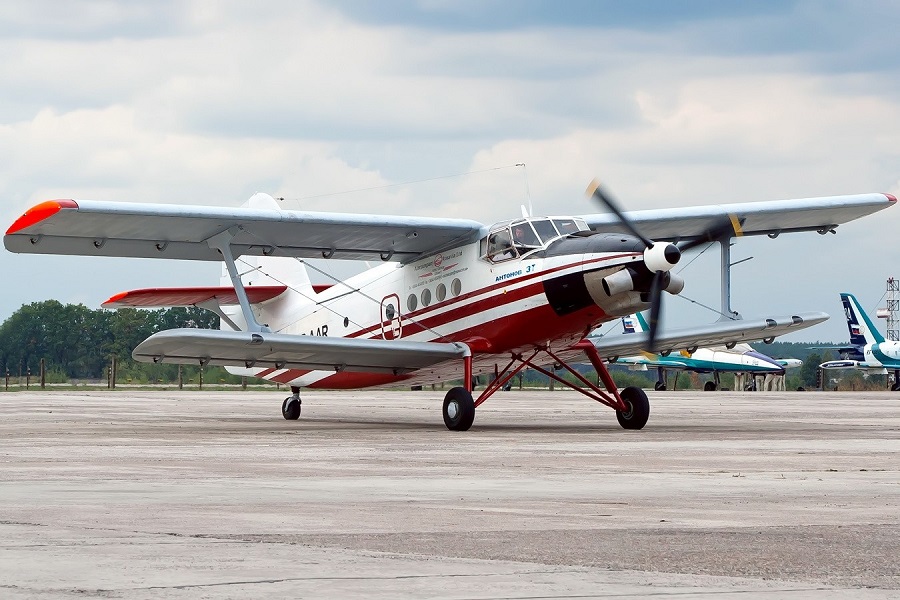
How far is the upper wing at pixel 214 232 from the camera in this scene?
895 inches

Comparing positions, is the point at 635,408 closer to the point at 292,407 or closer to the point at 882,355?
the point at 292,407

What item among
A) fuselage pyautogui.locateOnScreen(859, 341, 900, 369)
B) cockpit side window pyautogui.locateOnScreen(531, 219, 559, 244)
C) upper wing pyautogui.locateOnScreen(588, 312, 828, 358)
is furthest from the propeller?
fuselage pyautogui.locateOnScreen(859, 341, 900, 369)

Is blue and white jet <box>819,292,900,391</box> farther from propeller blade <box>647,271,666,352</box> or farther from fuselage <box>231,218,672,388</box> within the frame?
propeller blade <box>647,271,666,352</box>

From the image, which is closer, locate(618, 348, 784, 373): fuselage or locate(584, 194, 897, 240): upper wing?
locate(584, 194, 897, 240): upper wing

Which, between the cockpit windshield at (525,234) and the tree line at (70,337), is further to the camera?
the tree line at (70,337)

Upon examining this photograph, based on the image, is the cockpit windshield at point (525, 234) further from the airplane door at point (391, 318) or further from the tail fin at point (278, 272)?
the tail fin at point (278, 272)

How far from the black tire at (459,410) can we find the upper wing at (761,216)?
5532 millimetres

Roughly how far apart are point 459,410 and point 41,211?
7.73 meters

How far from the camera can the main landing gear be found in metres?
21.8

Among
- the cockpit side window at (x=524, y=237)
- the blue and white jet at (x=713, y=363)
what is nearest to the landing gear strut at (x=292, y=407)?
the cockpit side window at (x=524, y=237)

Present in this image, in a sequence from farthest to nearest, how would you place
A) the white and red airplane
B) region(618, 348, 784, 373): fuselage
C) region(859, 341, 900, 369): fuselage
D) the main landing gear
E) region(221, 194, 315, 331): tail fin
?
region(859, 341, 900, 369): fuselage → region(618, 348, 784, 373): fuselage → region(221, 194, 315, 331): tail fin → the main landing gear → the white and red airplane

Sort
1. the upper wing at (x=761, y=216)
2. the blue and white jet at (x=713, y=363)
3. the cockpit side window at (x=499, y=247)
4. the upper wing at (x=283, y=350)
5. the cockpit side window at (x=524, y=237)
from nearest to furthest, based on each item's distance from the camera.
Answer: the cockpit side window at (x=524, y=237) < the upper wing at (x=283, y=350) < the cockpit side window at (x=499, y=247) < the upper wing at (x=761, y=216) < the blue and white jet at (x=713, y=363)

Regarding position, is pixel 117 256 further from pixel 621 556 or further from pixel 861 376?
pixel 861 376

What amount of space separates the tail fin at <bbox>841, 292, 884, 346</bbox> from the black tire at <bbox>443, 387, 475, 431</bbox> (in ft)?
257
